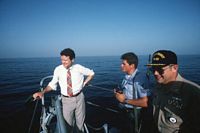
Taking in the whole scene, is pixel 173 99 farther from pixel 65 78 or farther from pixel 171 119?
pixel 65 78

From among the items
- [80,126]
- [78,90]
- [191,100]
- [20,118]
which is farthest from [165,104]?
[20,118]

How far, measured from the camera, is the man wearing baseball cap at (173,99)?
1.68 metres

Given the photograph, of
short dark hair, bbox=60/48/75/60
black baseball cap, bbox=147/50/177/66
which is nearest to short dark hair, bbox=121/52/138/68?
black baseball cap, bbox=147/50/177/66

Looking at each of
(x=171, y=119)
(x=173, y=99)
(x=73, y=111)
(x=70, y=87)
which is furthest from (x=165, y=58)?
(x=73, y=111)

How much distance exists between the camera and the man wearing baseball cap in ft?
5.52

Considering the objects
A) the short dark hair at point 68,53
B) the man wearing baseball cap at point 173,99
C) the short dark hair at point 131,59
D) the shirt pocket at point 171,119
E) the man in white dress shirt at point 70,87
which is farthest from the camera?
the man in white dress shirt at point 70,87

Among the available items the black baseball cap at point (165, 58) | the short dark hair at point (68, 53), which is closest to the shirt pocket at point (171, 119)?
the black baseball cap at point (165, 58)

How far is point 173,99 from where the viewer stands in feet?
6.32

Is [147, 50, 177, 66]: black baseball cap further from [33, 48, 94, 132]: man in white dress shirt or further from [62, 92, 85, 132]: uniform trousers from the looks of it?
[62, 92, 85, 132]: uniform trousers

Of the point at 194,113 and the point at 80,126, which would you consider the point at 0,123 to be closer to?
the point at 80,126

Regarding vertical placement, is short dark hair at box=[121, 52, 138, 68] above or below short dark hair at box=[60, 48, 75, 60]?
below

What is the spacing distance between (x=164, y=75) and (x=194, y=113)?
2.06ft

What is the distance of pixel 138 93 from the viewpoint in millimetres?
3012

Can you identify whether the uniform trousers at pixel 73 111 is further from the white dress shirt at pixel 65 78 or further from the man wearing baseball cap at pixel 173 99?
the man wearing baseball cap at pixel 173 99
